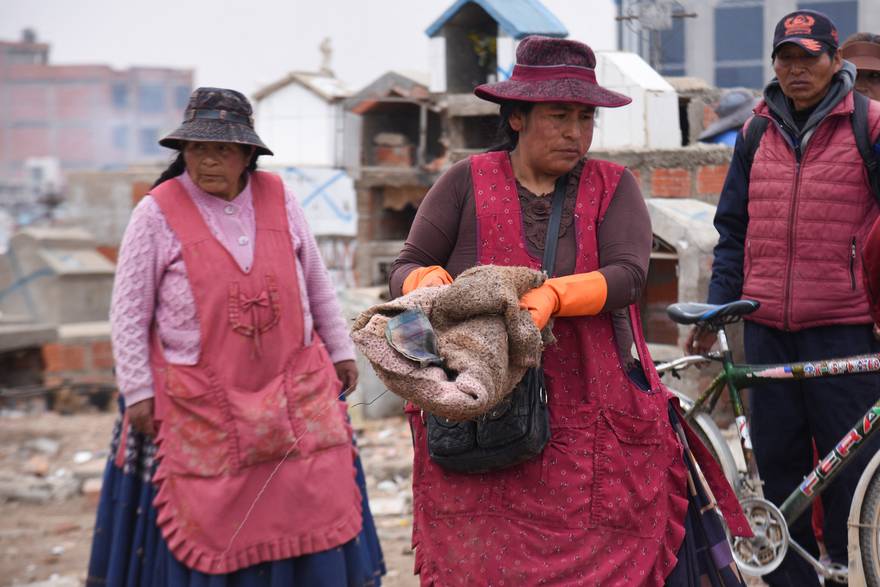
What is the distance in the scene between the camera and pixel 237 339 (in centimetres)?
412

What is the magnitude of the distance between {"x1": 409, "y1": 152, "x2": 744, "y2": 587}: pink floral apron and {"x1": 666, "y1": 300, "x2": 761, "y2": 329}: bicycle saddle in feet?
3.54

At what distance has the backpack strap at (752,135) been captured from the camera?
13.5 feet

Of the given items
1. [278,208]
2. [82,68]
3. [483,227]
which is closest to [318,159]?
[278,208]

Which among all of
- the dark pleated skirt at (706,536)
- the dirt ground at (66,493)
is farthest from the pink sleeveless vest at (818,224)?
the dirt ground at (66,493)

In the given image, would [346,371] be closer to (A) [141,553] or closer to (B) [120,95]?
(A) [141,553]

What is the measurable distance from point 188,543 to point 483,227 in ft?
5.82

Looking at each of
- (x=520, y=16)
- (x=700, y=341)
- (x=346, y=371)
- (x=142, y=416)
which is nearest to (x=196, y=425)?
(x=142, y=416)

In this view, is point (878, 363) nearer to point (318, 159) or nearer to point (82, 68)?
point (318, 159)

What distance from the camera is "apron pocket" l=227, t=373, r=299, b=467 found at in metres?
4.07

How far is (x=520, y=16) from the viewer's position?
11.9 meters

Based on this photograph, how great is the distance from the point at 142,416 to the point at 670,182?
4308 millimetres

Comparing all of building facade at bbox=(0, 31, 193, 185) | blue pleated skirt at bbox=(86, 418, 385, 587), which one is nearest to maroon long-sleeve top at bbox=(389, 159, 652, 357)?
blue pleated skirt at bbox=(86, 418, 385, 587)

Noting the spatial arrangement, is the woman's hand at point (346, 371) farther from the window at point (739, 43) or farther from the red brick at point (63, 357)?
the window at point (739, 43)

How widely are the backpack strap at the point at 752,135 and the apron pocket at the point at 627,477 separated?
150 cm
